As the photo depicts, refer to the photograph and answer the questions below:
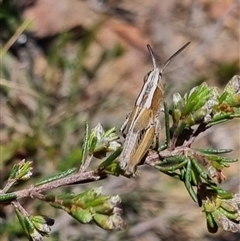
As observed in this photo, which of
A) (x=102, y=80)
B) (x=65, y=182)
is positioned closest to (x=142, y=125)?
(x=65, y=182)

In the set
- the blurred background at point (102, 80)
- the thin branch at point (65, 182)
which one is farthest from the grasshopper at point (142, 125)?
the blurred background at point (102, 80)

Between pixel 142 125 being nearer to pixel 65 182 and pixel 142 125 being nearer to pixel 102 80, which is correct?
pixel 65 182

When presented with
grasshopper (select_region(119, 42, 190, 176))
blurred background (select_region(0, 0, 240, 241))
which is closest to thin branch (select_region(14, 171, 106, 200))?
grasshopper (select_region(119, 42, 190, 176))

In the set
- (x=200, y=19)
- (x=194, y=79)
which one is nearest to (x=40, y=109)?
(x=194, y=79)

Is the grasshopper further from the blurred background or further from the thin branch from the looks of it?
the blurred background

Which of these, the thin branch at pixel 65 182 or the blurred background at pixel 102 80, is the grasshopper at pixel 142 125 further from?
the blurred background at pixel 102 80

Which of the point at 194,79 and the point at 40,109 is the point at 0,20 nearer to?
the point at 40,109
